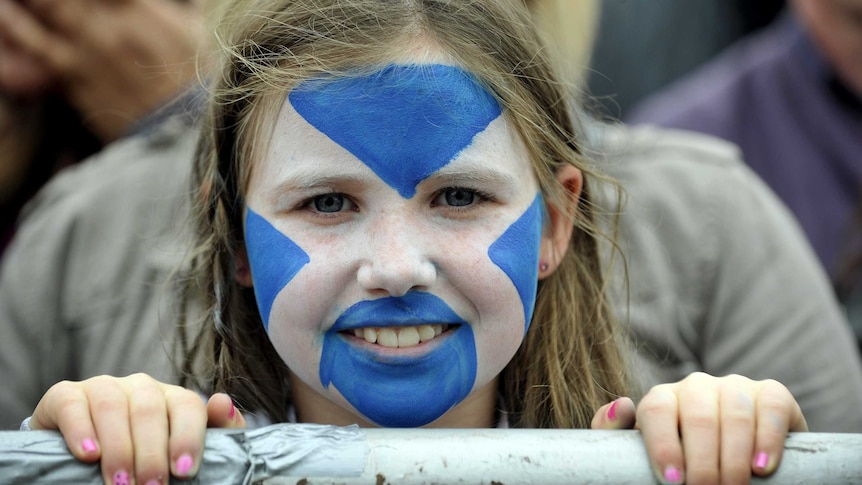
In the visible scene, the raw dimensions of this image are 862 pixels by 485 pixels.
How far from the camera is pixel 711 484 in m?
1.36

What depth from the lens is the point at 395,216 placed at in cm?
156

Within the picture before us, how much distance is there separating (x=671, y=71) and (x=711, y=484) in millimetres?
3544

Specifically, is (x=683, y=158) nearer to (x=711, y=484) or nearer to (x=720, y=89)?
(x=720, y=89)

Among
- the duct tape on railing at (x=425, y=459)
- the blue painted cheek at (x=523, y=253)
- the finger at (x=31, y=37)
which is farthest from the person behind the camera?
the finger at (x=31, y=37)

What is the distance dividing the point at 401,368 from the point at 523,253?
9.8 inches

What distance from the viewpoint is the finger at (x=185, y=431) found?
1.32 metres

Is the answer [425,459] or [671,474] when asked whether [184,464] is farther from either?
[671,474]

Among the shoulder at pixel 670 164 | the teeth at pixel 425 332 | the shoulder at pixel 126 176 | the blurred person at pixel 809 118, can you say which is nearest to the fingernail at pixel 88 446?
the teeth at pixel 425 332

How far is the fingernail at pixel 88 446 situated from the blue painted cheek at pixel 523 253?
0.60 m

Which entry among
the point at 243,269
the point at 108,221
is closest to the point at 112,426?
the point at 243,269

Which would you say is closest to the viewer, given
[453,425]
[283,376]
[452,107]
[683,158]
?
[452,107]

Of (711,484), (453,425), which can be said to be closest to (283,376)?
(453,425)

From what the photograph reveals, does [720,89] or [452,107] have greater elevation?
[720,89]

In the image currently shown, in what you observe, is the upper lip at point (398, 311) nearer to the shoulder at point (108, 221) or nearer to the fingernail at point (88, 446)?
the fingernail at point (88, 446)
